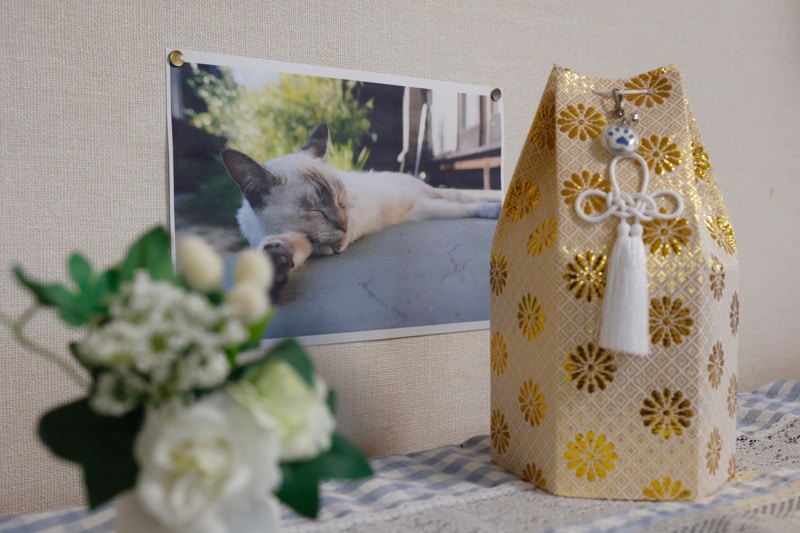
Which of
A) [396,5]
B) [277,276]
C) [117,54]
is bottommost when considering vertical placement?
[277,276]

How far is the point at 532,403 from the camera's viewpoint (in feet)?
2.39

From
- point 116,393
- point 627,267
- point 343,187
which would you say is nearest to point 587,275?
point 627,267

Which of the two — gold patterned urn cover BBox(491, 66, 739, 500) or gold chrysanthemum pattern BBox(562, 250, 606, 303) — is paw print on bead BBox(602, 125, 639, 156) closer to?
gold patterned urn cover BBox(491, 66, 739, 500)

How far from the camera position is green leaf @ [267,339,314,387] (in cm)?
41

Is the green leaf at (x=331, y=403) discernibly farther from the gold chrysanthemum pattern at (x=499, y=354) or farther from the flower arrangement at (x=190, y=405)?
the gold chrysanthemum pattern at (x=499, y=354)

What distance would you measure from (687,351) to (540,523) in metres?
0.22

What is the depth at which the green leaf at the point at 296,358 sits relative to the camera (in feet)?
1.35

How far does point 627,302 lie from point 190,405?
16.9 inches

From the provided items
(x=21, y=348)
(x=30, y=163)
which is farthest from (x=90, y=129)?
(x=21, y=348)

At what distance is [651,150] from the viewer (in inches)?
28.3

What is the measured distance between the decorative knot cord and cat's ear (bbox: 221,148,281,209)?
0.38m

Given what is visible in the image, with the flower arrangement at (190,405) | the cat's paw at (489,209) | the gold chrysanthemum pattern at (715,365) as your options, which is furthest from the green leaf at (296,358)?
the cat's paw at (489,209)

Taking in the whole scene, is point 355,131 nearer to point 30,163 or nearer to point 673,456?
point 30,163

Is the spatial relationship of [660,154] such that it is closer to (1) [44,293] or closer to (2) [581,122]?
(2) [581,122]
